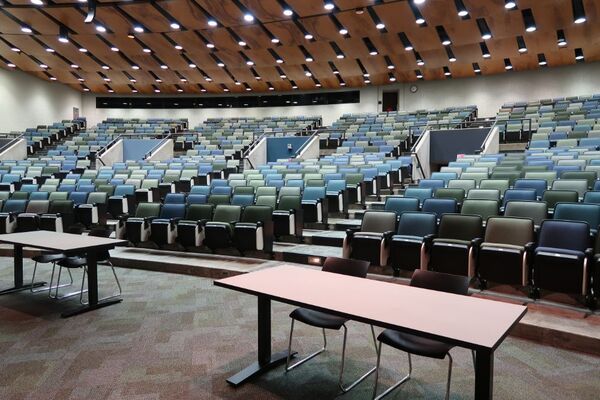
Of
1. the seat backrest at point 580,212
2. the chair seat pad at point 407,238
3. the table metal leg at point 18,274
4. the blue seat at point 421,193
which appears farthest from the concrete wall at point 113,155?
the seat backrest at point 580,212

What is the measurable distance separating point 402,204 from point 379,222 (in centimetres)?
63

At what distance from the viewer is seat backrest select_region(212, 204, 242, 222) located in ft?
19.1

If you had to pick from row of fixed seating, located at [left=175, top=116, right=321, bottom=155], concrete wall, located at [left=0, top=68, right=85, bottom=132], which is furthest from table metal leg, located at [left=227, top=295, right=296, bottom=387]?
concrete wall, located at [left=0, top=68, right=85, bottom=132]

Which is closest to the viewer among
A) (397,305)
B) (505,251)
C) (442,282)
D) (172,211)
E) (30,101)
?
(397,305)

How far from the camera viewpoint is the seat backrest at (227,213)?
19.1ft

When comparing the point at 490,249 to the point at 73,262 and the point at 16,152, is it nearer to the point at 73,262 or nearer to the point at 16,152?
the point at 73,262

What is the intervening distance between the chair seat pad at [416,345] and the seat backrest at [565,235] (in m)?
2.07

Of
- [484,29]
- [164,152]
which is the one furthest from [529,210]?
[164,152]

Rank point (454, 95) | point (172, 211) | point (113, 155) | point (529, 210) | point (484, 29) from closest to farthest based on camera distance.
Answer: point (529, 210) < point (172, 211) < point (484, 29) < point (113, 155) < point (454, 95)

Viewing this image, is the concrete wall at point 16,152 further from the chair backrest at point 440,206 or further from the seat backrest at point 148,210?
the chair backrest at point 440,206

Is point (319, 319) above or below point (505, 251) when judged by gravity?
below

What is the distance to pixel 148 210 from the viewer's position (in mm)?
6395

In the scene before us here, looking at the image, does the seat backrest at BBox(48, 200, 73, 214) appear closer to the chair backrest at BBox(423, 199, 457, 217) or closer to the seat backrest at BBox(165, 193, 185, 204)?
the seat backrest at BBox(165, 193, 185, 204)

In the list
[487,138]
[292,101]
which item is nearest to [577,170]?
[487,138]
